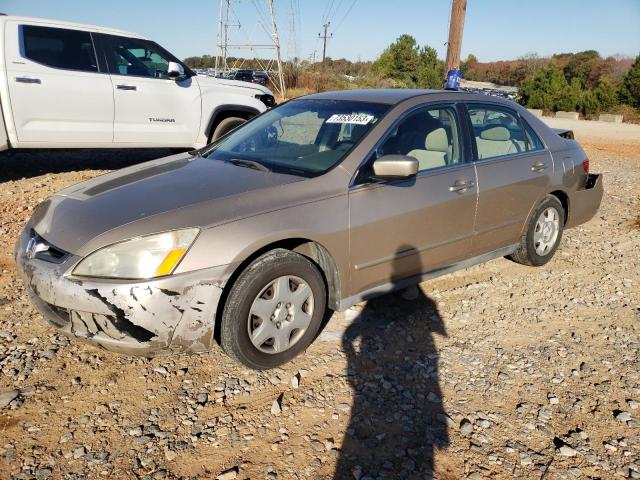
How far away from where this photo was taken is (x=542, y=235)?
4621mm

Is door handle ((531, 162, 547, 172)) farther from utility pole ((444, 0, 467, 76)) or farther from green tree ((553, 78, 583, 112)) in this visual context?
green tree ((553, 78, 583, 112))

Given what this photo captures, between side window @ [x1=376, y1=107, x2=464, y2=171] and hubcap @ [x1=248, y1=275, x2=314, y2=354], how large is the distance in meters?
1.20

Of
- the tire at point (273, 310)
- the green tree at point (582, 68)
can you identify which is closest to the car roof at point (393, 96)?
the tire at point (273, 310)

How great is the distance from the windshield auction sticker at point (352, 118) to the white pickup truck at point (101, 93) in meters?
4.17

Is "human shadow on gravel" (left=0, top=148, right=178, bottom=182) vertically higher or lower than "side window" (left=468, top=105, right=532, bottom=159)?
lower

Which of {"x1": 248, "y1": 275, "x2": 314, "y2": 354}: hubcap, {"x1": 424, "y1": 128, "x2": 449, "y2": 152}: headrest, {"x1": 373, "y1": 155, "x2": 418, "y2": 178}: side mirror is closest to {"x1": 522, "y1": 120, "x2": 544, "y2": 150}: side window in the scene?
{"x1": 424, "y1": 128, "x2": 449, "y2": 152}: headrest

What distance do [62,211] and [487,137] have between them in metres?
3.20

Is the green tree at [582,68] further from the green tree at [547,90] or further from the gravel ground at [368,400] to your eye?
the gravel ground at [368,400]

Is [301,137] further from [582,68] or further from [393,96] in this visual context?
[582,68]

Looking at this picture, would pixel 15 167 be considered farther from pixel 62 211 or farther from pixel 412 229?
pixel 412 229

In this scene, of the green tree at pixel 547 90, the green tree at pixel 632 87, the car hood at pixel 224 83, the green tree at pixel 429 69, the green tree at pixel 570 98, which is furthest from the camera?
the green tree at pixel 429 69

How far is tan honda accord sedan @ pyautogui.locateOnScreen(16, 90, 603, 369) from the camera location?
259 cm

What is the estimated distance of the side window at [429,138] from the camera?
359cm

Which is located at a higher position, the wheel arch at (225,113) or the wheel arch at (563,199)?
the wheel arch at (225,113)
